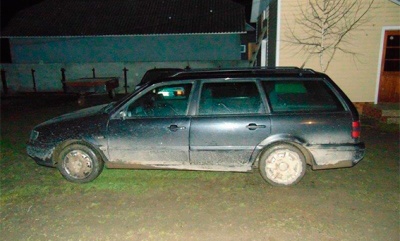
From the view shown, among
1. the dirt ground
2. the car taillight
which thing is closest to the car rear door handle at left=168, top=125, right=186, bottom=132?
the dirt ground

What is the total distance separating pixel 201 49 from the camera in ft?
56.6

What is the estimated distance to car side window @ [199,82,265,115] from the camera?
14.8ft

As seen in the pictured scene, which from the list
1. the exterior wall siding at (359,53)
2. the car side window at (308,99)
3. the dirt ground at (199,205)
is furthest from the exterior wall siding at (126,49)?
the car side window at (308,99)

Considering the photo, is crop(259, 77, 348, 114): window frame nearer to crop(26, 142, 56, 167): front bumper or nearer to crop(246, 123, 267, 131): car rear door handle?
crop(246, 123, 267, 131): car rear door handle

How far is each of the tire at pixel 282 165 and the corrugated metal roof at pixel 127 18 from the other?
12.8m

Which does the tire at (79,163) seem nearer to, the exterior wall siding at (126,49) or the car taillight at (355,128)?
the car taillight at (355,128)

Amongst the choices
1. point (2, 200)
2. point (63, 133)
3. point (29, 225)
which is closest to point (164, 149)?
point (63, 133)

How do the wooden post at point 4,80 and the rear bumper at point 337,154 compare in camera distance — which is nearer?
the rear bumper at point 337,154

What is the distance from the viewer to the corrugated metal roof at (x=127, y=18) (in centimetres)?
1700

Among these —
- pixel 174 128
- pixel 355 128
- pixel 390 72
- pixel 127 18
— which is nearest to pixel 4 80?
pixel 127 18

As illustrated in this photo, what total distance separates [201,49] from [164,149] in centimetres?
1346

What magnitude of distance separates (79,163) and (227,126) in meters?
2.41

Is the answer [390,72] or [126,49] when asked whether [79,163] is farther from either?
[126,49]

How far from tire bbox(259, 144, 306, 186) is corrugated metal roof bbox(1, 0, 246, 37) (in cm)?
1279
